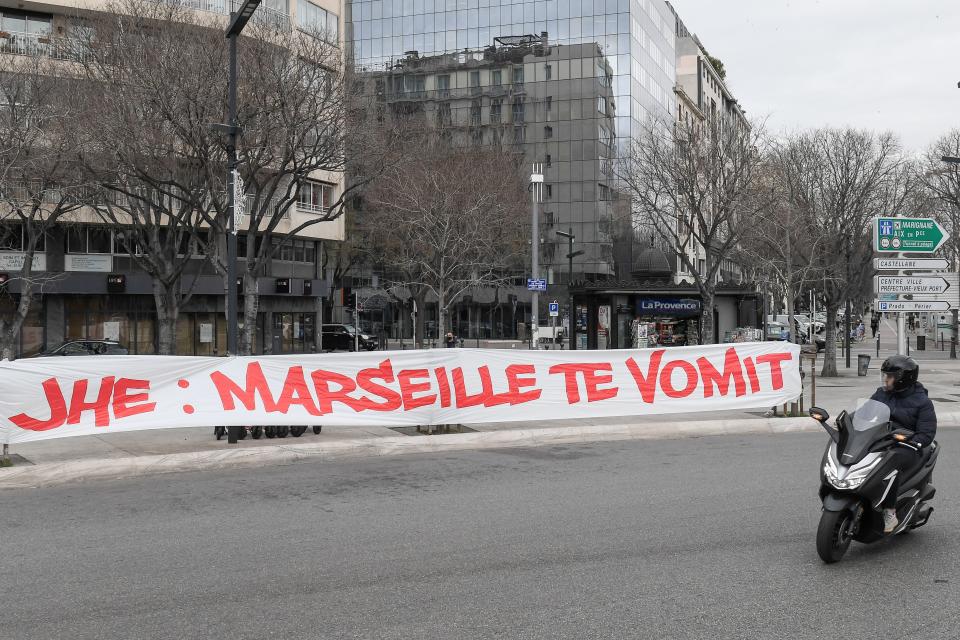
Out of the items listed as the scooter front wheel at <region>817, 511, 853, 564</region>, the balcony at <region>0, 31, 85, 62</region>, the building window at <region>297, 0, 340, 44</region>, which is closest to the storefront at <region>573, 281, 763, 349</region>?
the balcony at <region>0, 31, 85, 62</region>

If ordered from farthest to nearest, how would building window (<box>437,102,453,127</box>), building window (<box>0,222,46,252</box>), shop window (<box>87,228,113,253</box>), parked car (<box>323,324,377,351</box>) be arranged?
building window (<box>437,102,453,127</box>), parked car (<box>323,324,377,351</box>), shop window (<box>87,228,113,253</box>), building window (<box>0,222,46,252</box>)

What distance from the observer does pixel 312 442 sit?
13172mm

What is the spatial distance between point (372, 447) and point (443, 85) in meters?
64.0

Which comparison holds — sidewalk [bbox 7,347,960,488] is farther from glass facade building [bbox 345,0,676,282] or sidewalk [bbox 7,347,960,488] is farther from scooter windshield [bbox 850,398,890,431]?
glass facade building [bbox 345,0,676,282]

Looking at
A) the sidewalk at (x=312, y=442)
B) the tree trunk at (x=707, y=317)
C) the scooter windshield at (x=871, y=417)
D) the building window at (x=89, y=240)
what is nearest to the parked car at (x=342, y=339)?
the building window at (x=89, y=240)

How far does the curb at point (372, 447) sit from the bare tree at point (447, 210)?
14.6m

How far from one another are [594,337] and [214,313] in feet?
65.2

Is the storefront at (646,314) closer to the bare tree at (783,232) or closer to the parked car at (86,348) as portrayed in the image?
the bare tree at (783,232)

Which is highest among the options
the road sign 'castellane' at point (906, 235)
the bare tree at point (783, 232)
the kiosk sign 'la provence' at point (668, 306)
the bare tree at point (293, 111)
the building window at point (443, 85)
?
the building window at point (443, 85)

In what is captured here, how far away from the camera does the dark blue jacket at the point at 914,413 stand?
6996 mm

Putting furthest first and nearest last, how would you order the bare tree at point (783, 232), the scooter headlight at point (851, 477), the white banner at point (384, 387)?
1. the bare tree at point (783, 232)
2. the white banner at point (384, 387)
3. the scooter headlight at point (851, 477)

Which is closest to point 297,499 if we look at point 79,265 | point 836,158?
point 836,158

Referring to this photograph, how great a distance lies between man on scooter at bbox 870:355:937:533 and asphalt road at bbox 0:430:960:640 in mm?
579

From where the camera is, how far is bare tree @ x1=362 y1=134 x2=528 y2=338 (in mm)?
36344
